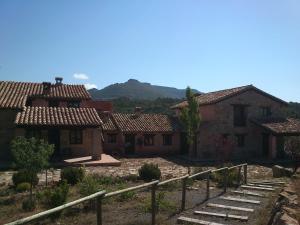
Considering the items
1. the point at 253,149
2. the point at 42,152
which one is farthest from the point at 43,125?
the point at 253,149

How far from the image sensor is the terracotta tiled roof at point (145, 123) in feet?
123

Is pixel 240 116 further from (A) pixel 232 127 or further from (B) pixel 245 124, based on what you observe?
(A) pixel 232 127

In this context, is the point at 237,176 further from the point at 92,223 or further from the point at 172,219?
→ the point at 92,223

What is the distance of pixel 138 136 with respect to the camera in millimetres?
37625

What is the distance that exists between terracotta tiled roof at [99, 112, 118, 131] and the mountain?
352 feet

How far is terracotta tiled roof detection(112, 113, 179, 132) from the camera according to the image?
1479 inches

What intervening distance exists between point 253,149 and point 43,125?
20802 mm

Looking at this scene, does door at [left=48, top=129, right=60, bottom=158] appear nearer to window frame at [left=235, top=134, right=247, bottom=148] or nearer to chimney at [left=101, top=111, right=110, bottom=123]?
chimney at [left=101, top=111, right=110, bottom=123]

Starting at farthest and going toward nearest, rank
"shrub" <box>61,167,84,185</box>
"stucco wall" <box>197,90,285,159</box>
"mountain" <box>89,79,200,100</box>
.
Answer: "mountain" <box>89,79,200,100</box> < "stucco wall" <box>197,90,285,159</box> < "shrub" <box>61,167,84,185</box>

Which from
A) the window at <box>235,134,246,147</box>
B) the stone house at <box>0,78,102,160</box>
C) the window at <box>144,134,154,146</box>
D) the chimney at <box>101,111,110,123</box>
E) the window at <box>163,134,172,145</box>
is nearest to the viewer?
A: the stone house at <box>0,78,102,160</box>

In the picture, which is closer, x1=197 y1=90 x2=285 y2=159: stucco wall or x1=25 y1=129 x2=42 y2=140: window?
x1=25 y1=129 x2=42 y2=140: window

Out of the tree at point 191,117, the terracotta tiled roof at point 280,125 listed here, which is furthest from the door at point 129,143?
the tree at point 191,117

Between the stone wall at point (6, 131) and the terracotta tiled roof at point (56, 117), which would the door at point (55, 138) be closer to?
the terracotta tiled roof at point (56, 117)

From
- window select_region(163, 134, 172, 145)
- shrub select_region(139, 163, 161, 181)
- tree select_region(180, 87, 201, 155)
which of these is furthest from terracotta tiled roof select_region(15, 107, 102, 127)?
window select_region(163, 134, 172, 145)
